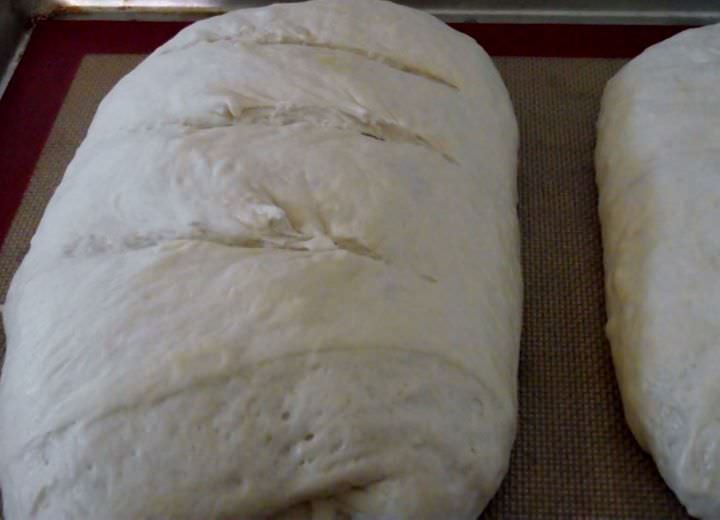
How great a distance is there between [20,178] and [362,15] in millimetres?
831

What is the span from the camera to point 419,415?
3.45 feet

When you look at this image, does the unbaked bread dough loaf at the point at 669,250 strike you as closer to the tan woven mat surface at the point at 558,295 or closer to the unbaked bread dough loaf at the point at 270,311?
the tan woven mat surface at the point at 558,295

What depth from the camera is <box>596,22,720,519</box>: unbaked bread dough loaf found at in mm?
1122

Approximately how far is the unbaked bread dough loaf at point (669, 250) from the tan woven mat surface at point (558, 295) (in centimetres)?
6

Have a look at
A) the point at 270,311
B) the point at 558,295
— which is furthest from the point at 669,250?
the point at 270,311

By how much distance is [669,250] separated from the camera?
1264 millimetres

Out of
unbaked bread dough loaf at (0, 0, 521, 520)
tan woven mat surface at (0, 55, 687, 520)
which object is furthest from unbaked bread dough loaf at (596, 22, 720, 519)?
unbaked bread dough loaf at (0, 0, 521, 520)

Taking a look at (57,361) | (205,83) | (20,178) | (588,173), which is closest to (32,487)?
(57,361)

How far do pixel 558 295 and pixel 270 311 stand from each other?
0.61 meters

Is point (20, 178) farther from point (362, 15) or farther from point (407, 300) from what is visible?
point (407, 300)

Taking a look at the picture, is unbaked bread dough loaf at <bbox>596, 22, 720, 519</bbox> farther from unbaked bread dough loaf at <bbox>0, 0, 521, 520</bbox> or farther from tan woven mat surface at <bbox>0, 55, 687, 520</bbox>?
unbaked bread dough loaf at <bbox>0, 0, 521, 520</bbox>

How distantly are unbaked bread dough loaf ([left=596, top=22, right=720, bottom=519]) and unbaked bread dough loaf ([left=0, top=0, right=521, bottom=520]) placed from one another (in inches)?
7.3

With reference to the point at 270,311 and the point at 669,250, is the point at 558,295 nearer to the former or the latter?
the point at 669,250

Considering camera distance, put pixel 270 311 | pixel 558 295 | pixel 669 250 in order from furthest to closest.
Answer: pixel 558 295 < pixel 669 250 < pixel 270 311
